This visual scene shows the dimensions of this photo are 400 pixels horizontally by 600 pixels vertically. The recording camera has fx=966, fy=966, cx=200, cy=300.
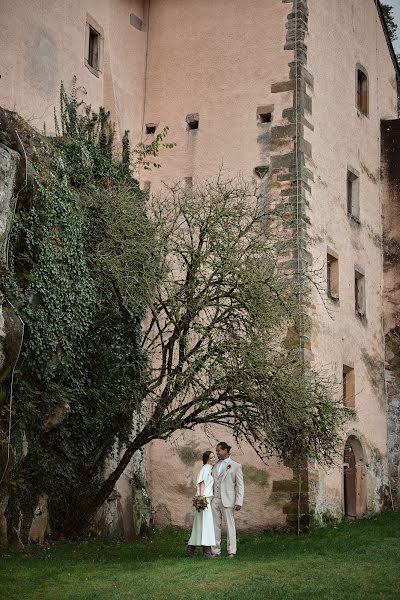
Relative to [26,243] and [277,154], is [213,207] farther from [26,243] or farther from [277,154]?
[277,154]

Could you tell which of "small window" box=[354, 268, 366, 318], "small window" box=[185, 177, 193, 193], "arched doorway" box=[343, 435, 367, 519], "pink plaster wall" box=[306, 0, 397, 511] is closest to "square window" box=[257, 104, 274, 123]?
"pink plaster wall" box=[306, 0, 397, 511]

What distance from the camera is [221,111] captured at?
20516mm

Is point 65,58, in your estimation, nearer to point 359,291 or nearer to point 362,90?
point 362,90

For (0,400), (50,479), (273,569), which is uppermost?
(0,400)

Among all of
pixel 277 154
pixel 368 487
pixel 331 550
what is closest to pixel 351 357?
pixel 368 487

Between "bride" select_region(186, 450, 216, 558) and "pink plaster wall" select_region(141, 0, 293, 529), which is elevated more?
"pink plaster wall" select_region(141, 0, 293, 529)

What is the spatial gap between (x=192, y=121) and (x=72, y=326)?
24.8 feet

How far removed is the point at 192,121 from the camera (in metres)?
20.8

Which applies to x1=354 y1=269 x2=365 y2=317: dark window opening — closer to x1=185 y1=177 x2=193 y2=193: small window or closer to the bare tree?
x1=185 y1=177 x2=193 y2=193: small window

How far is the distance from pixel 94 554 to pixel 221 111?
1036cm

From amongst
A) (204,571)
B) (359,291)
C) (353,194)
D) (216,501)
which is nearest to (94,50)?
(353,194)

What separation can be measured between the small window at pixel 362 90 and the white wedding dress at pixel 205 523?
1217 cm

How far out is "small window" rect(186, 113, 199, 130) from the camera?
2078 centimetres

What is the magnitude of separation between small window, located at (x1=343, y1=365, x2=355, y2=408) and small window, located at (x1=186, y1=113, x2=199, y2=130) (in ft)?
19.8
